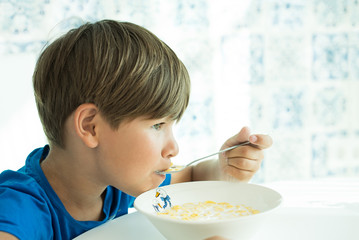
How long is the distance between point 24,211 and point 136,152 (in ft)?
0.79

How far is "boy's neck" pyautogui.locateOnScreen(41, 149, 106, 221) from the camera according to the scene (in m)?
0.87

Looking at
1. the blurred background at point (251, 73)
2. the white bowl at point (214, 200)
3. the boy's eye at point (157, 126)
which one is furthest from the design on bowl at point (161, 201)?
the blurred background at point (251, 73)

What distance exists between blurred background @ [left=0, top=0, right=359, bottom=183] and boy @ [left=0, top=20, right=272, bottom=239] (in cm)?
A: 134

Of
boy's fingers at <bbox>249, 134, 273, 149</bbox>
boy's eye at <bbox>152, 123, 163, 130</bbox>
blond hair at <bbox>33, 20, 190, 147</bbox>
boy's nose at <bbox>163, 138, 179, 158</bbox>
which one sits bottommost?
boy's nose at <bbox>163, 138, 179, 158</bbox>

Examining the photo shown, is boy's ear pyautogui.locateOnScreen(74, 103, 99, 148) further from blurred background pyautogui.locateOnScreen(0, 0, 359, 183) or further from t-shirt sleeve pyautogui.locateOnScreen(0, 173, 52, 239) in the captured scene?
blurred background pyautogui.locateOnScreen(0, 0, 359, 183)

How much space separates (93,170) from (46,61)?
262 millimetres

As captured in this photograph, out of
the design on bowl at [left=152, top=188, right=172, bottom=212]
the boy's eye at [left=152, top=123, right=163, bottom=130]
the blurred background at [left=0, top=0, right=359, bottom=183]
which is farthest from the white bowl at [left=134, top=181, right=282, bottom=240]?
the blurred background at [left=0, top=0, right=359, bottom=183]

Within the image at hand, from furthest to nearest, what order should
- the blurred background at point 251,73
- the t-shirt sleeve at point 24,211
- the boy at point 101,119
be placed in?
the blurred background at point 251,73 → the boy at point 101,119 → the t-shirt sleeve at point 24,211

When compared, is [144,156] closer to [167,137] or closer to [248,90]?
[167,137]

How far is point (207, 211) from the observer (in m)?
0.73

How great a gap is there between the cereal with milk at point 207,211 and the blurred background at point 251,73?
1.50m

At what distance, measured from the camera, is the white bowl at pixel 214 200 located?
539 millimetres

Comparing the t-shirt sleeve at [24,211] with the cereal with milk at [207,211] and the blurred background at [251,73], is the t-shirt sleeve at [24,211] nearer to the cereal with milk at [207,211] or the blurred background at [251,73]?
the cereal with milk at [207,211]

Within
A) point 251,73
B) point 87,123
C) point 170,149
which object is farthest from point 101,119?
point 251,73
